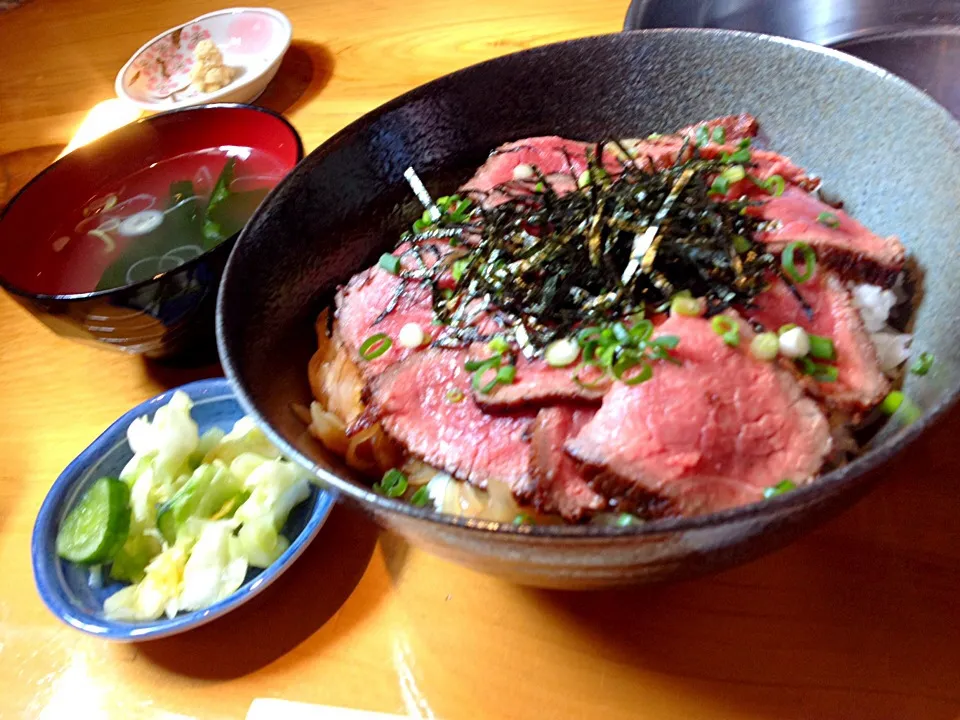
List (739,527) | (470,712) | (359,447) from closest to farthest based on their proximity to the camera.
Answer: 1. (739,527)
2. (470,712)
3. (359,447)

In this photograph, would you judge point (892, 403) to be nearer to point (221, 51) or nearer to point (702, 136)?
point (702, 136)

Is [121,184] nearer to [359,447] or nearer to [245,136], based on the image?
[245,136]

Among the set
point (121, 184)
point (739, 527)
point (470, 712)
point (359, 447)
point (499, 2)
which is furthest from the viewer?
point (499, 2)

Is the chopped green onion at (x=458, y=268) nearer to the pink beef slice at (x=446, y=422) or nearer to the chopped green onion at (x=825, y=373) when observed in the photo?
the pink beef slice at (x=446, y=422)

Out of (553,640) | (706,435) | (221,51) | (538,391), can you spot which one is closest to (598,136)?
(538,391)

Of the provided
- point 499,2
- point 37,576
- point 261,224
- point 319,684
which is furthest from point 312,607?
point 499,2

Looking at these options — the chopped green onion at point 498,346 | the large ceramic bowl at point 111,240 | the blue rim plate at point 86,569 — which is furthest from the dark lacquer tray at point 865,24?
the blue rim plate at point 86,569
